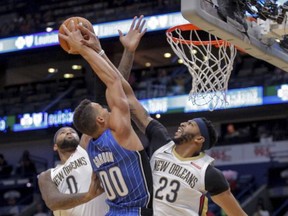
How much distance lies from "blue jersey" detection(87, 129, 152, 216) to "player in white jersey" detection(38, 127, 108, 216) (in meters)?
0.64

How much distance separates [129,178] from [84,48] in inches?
28.9

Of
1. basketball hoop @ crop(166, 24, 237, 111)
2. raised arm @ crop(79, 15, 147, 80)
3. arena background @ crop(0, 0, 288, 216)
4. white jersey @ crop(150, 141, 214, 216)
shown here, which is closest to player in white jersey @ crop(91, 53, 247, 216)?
white jersey @ crop(150, 141, 214, 216)

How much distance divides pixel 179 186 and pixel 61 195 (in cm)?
72

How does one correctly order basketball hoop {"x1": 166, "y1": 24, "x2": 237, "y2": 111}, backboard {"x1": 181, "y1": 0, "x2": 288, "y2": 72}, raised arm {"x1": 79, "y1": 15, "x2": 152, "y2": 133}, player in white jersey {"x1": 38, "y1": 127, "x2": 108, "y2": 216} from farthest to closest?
basketball hoop {"x1": 166, "y1": 24, "x2": 237, "y2": 111}, player in white jersey {"x1": 38, "y1": 127, "x2": 108, "y2": 216}, backboard {"x1": 181, "y1": 0, "x2": 288, "y2": 72}, raised arm {"x1": 79, "y1": 15, "x2": 152, "y2": 133}

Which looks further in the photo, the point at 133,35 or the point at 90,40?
the point at 133,35

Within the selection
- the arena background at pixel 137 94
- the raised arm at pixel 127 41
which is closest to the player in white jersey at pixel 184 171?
the raised arm at pixel 127 41

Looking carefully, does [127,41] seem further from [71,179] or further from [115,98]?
[71,179]

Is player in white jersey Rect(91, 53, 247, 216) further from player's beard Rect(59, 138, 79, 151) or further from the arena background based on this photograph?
the arena background

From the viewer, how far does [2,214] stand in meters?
17.8

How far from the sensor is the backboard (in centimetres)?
480

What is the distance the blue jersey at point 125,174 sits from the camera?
13.8 feet

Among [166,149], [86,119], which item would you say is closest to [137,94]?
[166,149]

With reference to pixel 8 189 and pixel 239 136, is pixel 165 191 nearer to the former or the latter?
pixel 239 136

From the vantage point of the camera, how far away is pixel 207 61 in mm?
6383
